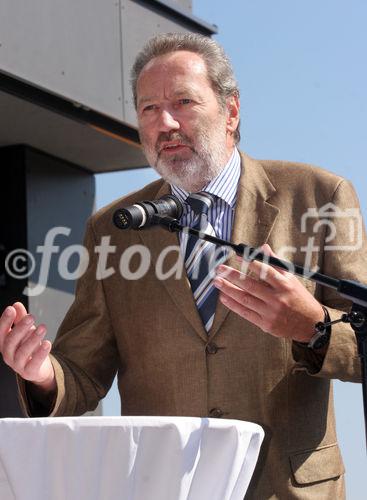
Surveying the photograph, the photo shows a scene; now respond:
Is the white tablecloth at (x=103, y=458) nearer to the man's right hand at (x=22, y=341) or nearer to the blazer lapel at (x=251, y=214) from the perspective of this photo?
the man's right hand at (x=22, y=341)

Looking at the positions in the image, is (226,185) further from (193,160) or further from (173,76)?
(173,76)

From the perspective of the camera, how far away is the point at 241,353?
9.81ft

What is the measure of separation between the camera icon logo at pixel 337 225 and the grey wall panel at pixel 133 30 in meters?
2.77

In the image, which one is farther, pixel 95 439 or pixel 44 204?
pixel 44 204

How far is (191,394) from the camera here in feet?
9.88

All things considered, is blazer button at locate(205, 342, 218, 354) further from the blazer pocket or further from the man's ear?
the man's ear

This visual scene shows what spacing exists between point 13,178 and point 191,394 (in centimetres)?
329

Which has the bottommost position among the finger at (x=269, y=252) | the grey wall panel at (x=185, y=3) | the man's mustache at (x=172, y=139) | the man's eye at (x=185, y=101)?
the finger at (x=269, y=252)

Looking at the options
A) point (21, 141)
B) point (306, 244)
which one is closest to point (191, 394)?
point (306, 244)

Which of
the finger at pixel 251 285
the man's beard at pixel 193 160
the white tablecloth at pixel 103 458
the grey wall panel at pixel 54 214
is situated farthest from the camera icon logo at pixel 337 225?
the grey wall panel at pixel 54 214

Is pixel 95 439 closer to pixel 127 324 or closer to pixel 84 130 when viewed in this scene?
pixel 127 324

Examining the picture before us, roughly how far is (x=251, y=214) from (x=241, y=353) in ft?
1.42

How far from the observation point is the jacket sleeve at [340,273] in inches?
108

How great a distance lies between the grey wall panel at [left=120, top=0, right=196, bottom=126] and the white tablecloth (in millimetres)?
3844
